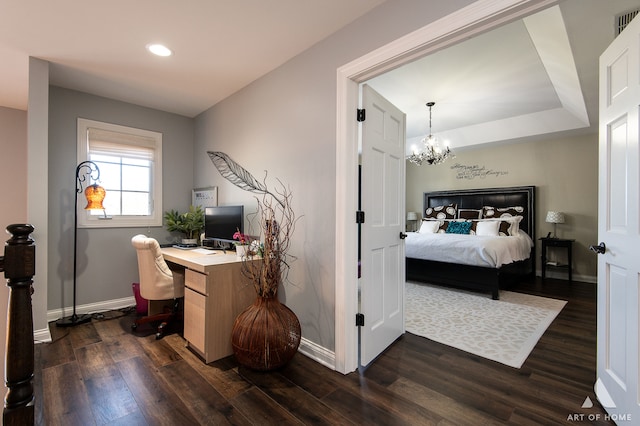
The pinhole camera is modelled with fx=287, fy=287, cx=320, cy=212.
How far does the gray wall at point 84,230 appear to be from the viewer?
3.09m

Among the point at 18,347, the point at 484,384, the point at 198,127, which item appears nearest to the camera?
the point at 18,347

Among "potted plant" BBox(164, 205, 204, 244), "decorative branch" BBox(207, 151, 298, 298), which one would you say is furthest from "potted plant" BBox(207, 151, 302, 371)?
"potted plant" BBox(164, 205, 204, 244)

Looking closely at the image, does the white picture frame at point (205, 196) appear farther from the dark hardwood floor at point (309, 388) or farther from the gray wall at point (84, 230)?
the dark hardwood floor at point (309, 388)

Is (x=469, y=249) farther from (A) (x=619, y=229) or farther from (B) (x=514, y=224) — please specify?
(A) (x=619, y=229)

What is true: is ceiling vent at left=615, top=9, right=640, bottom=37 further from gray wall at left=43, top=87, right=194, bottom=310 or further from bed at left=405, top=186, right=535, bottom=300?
gray wall at left=43, top=87, right=194, bottom=310

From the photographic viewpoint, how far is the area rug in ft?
7.95

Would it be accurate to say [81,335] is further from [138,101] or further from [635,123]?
[635,123]

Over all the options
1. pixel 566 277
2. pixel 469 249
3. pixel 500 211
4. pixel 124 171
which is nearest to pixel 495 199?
pixel 500 211

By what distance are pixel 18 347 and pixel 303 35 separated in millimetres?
2393

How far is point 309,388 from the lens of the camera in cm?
186

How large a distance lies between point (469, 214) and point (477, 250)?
2.22 meters

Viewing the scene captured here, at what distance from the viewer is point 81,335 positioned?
2.67 m

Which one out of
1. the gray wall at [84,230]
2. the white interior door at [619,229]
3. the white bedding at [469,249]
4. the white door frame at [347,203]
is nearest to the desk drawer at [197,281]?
the white door frame at [347,203]

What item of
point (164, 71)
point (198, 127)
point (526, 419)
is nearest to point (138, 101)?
point (198, 127)
